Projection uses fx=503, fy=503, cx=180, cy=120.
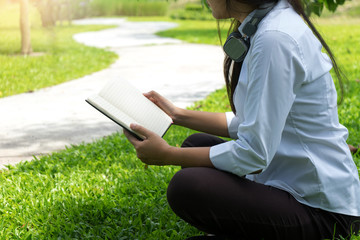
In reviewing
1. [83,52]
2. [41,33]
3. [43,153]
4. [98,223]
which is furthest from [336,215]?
[41,33]

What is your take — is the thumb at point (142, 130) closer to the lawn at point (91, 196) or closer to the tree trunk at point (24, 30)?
the lawn at point (91, 196)

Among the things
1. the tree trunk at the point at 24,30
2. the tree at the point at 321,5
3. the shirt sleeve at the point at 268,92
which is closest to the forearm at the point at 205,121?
the shirt sleeve at the point at 268,92

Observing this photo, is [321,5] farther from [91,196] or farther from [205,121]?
[91,196]

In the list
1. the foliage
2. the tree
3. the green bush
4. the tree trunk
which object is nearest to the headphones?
the tree

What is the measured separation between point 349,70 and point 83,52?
16.0 feet

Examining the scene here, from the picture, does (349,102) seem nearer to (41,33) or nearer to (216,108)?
(216,108)

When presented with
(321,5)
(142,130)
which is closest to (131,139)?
(142,130)

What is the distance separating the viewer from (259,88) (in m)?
1.62

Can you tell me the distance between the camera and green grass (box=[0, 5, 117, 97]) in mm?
6145

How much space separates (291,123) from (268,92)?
0.69 ft

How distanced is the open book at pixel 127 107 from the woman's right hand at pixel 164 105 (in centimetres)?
18

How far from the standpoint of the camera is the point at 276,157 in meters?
1.85

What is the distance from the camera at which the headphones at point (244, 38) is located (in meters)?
1.76

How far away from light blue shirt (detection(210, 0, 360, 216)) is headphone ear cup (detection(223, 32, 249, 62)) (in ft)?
0.13
